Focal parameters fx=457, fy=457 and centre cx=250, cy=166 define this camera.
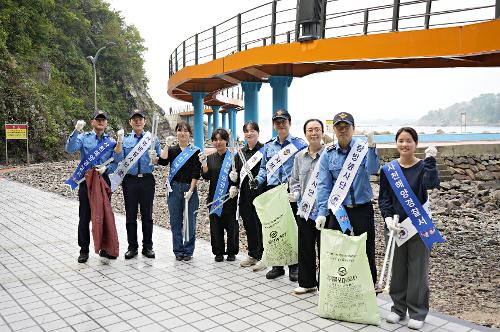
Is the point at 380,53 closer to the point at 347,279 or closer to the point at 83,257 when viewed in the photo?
the point at 347,279

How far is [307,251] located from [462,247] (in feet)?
12.1

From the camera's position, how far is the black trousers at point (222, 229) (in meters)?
5.53

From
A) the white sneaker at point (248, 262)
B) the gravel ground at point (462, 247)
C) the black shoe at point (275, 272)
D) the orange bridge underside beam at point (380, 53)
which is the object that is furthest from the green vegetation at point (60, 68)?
the black shoe at point (275, 272)

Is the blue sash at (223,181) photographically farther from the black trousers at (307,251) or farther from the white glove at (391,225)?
the white glove at (391,225)

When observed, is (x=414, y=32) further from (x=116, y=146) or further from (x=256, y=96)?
(x=256, y=96)

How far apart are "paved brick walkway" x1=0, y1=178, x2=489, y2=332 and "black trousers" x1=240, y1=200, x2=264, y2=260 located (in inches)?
11.0

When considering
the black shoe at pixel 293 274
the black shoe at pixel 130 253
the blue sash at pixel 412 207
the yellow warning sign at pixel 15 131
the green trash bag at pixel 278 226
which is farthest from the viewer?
the yellow warning sign at pixel 15 131

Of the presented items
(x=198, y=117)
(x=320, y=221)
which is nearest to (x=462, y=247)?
(x=320, y=221)

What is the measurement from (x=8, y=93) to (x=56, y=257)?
2097cm

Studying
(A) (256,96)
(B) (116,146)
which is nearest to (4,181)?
(A) (256,96)

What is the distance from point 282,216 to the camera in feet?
15.4

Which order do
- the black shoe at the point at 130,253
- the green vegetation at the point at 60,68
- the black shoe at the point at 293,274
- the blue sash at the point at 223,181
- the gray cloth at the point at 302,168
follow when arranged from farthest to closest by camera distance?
the green vegetation at the point at 60,68 → the black shoe at the point at 130,253 → the blue sash at the point at 223,181 → the black shoe at the point at 293,274 → the gray cloth at the point at 302,168

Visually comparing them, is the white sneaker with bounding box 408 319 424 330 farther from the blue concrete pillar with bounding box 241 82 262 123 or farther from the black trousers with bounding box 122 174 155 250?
the blue concrete pillar with bounding box 241 82 262 123

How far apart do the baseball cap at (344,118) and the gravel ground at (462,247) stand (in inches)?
80.4
